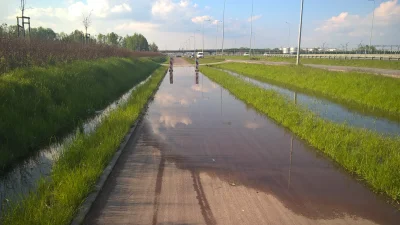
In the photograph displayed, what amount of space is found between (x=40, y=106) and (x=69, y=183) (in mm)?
5200

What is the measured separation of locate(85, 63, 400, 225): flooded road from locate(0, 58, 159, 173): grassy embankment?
2405mm

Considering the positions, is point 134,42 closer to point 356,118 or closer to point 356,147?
point 356,118

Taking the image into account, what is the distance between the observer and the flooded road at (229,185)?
184 inches

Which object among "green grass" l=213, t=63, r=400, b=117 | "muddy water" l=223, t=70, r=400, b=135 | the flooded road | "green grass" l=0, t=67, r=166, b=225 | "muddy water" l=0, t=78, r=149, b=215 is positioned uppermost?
"green grass" l=213, t=63, r=400, b=117

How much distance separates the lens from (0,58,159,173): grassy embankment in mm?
7320

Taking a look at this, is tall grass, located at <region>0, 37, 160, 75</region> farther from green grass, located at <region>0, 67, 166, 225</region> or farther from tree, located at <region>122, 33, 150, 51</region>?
tree, located at <region>122, 33, 150, 51</region>

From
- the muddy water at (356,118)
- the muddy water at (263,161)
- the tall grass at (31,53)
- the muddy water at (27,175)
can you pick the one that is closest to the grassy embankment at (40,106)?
the muddy water at (27,175)

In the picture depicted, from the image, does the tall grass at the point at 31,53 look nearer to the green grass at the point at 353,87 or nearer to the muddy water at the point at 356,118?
the muddy water at the point at 356,118

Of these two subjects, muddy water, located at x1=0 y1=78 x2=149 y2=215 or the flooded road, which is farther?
muddy water, located at x1=0 y1=78 x2=149 y2=215

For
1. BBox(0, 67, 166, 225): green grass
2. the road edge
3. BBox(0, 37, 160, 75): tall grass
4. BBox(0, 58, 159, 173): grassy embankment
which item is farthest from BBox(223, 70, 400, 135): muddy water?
BBox(0, 37, 160, 75): tall grass

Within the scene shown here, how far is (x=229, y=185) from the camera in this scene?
571cm

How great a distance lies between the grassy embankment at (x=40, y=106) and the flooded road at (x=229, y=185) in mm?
2405

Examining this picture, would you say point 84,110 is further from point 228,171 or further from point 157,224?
point 157,224

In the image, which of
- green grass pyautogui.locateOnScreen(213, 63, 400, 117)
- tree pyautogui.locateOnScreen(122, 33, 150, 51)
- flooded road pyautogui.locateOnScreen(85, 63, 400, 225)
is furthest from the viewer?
tree pyautogui.locateOnScreen(122, 33, 150, 51)
